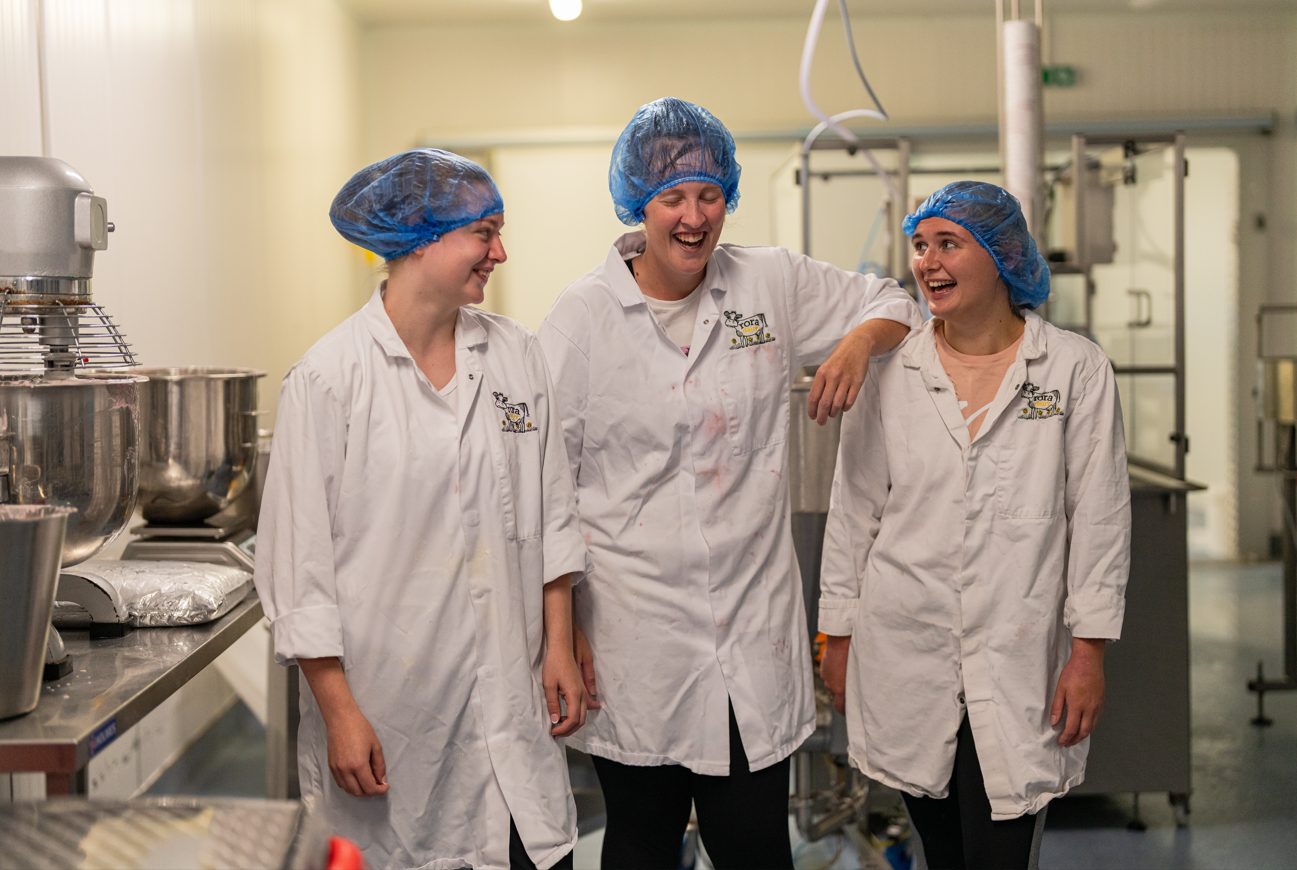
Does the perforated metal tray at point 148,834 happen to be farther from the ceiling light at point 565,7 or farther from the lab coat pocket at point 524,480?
the ceiling light at point 565,7

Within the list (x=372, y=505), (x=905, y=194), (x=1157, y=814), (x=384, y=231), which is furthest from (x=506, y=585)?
(x=905, y=194)

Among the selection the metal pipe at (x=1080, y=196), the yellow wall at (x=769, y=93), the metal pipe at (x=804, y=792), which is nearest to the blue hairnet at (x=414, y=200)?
the metal pipe at (x=804, y=792)

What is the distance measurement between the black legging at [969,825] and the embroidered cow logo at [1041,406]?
456 mm

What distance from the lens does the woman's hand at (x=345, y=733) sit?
126 centimetres

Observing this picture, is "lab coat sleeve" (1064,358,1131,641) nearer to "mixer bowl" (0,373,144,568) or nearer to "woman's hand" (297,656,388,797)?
"woman's hand" (297,656,388,797)

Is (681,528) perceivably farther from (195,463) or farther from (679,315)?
(195,463)

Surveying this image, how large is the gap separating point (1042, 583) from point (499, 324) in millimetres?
871

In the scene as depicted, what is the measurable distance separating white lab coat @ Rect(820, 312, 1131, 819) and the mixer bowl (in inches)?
43.3

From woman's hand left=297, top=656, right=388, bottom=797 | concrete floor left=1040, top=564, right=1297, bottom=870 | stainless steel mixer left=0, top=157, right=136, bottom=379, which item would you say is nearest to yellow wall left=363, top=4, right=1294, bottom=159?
concrete floor left=1040, top=564, right=1297, bottom=870

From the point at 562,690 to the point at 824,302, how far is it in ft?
2.52

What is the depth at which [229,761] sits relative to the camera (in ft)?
11.1

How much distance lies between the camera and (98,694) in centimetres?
121

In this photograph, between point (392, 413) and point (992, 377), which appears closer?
point (392, 413)

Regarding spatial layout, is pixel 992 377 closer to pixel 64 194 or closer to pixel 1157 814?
pixel 64 194
